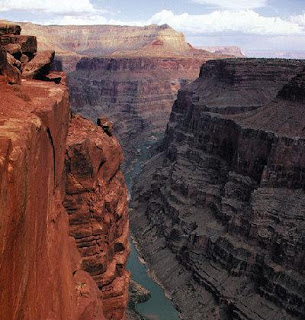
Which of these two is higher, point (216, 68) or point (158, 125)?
point (216, 68)

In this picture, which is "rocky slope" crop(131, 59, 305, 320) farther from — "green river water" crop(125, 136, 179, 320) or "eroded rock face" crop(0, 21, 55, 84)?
"eroded rock face" crop(0, 21, 55, 84)

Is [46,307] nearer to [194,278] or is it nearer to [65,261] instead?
[65,261]

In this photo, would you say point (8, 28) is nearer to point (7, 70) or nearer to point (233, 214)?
point (7, 70)

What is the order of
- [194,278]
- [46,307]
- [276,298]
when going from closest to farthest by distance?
[46,307] → [276,298] → [194,278]

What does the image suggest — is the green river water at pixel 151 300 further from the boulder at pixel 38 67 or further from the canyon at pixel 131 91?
the canyon at pixel 131 91

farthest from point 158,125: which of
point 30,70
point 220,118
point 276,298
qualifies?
point 30,70

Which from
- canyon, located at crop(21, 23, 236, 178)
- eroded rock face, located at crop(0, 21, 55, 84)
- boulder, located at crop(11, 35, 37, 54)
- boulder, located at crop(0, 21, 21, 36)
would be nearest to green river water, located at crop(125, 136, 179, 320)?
eroded rock face, located at crop(0, 21, 55, 84)

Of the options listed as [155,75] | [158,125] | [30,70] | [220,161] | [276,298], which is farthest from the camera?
[155,75]
